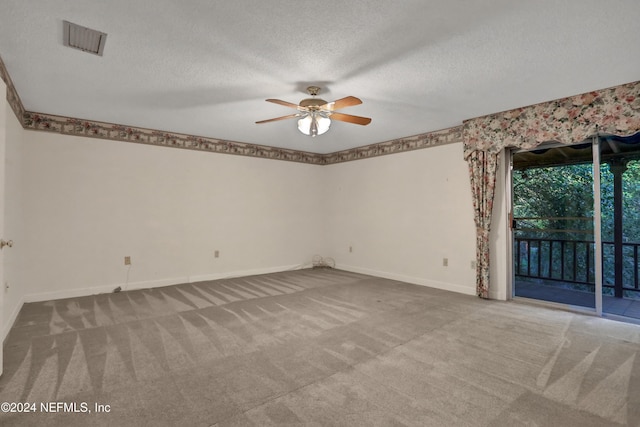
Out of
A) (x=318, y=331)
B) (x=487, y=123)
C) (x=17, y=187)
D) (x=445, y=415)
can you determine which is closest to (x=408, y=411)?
(x=445, y=415)

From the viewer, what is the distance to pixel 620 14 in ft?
6.48

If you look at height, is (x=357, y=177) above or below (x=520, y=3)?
below

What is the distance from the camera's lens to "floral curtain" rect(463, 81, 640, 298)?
3104mm

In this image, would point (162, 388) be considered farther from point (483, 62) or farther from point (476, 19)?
point (483, 62)

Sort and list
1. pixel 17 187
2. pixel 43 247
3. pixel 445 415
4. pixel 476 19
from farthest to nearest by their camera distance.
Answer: pixel 43 247 < pixel 17 187 < pixel 476 19 < pixel 445 415

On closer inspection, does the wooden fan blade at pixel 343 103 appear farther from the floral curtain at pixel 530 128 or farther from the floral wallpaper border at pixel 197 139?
the floral wallpaper border at pixel 197 139

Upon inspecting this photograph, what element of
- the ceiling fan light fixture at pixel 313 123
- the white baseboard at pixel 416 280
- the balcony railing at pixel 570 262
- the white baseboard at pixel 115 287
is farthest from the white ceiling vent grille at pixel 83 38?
the balcony railing at pixel 570 262

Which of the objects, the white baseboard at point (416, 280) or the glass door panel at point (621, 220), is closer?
the glass door panel at point (621, 220)

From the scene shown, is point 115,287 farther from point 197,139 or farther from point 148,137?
point 197,139

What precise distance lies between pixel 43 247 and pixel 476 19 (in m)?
5.14

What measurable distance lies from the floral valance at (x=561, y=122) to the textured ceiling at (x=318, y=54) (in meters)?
0.18

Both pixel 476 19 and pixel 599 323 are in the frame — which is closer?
pixel 476 19

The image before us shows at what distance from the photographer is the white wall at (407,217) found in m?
4.48

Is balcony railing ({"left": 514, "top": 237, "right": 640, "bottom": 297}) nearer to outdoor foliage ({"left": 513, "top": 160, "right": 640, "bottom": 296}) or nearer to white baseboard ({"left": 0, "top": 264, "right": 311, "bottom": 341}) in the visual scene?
outdoor foliage ({"left": 513, "top": 160, "right": 640, "bottom": 296})
